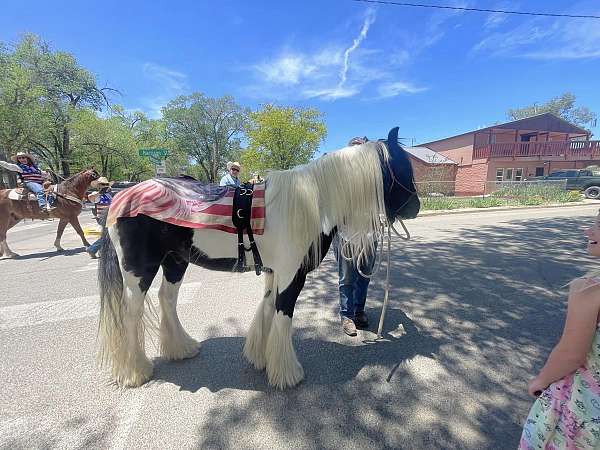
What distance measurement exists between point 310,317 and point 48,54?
3003 cm

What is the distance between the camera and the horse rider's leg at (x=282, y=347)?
1.96 meters

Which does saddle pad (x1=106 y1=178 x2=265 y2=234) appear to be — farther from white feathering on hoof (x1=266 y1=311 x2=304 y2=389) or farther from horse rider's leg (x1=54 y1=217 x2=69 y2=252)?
horse rider's leg (x1=54 y1=217 x2=69 y2=252)

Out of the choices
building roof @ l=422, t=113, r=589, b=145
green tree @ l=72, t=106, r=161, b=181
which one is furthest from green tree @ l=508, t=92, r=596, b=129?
green tree @ l=72, t=106, r=161, b=181

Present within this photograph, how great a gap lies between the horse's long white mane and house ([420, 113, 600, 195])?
22.2 meters

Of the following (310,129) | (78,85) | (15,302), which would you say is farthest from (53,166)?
(15,302)

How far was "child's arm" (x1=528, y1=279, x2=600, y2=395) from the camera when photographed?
35.7 inches

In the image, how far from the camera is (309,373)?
2127mm

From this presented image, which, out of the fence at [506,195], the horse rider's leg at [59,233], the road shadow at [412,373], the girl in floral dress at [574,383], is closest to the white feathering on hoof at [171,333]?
the road shadow at [412,373]

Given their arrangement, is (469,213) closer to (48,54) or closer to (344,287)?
(344,287)

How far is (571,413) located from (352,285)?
5.60 feet

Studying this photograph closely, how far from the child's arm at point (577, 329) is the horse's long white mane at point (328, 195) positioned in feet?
3.74

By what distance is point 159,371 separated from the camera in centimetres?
219

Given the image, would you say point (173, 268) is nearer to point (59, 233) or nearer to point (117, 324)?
point (117, 324)

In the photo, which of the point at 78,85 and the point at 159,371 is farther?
the point at 78,85
